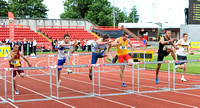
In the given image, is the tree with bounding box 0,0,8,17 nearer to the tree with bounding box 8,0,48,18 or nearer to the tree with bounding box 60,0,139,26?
the tree with bounding box 8,0,48,18

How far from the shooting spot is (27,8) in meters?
78.2

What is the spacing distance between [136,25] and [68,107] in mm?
60536

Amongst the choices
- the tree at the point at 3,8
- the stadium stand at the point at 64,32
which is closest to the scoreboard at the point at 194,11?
the stadium stand at the point at 64,32

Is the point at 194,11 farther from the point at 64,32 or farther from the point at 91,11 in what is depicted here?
the point at 91,11

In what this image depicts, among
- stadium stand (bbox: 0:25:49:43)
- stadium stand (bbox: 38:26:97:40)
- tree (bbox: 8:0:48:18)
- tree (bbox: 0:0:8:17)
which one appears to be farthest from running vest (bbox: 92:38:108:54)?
tree (bbox: 0:0:8:17)

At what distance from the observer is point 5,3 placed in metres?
78.4

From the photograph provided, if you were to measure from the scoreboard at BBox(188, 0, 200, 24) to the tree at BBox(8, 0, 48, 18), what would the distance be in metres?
46.6

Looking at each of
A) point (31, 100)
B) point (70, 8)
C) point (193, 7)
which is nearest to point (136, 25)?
point (70, 8)

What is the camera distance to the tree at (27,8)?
251ft

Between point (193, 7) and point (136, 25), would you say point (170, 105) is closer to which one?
point (193, 7)

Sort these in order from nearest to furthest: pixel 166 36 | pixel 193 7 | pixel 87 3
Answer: pixel 166 36, pixel 193 7, pixel 87 3

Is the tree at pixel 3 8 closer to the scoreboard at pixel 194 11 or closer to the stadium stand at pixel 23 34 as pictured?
the stadium stand at pixel 23 34

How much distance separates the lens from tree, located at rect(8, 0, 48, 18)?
251 ft

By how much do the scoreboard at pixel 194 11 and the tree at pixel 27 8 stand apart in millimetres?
46646
